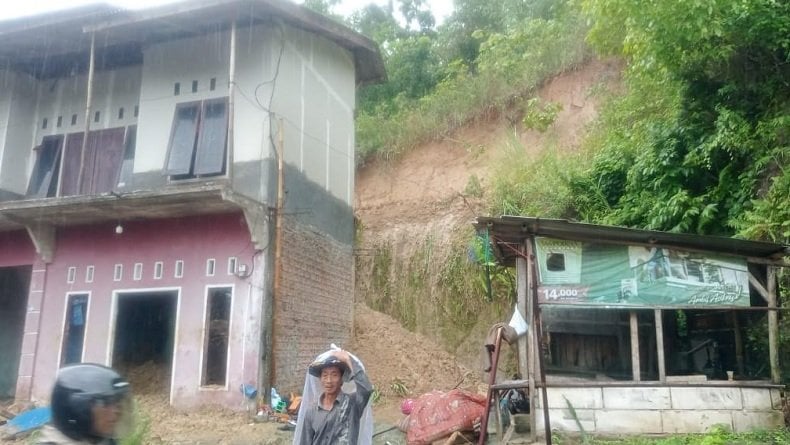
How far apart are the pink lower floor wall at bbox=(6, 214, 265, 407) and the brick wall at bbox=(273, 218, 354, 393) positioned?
0.70 metres

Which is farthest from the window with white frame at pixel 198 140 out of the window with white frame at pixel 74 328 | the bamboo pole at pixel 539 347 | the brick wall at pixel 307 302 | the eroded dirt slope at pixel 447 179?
the bamboo pole at pixel 539 347

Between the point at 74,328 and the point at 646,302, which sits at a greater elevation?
the point at 646,302

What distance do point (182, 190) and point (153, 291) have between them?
2.54 meters

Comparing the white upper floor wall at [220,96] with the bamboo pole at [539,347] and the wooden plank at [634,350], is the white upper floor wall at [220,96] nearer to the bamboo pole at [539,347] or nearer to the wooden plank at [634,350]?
the bamboo pole at [539,347]

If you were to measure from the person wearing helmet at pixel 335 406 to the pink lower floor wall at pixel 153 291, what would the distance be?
265 inches

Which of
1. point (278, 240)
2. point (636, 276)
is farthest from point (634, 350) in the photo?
point (278, 240)

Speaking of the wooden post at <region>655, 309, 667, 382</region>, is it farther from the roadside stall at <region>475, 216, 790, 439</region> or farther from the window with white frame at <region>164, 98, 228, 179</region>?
the window with white frame at <region>164, 98, 228, 179</region>

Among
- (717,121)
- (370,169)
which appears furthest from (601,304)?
(370,169)

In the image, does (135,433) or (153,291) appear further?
(153,291)

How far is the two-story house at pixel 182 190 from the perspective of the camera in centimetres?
1155

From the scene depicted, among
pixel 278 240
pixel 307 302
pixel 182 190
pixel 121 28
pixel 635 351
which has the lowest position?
pixel 635 351

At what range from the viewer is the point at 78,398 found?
280 centimetres

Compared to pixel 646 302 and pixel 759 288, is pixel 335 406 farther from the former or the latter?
pixel 759 288

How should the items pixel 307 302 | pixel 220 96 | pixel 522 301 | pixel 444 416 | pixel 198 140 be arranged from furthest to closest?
pixel 307 302 → pixel 220 96 → pixel 198 140 → pixel 522 301 → pixel 444 416
